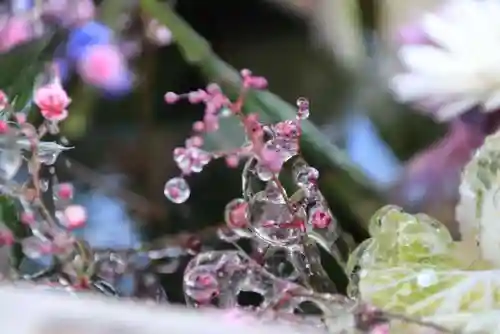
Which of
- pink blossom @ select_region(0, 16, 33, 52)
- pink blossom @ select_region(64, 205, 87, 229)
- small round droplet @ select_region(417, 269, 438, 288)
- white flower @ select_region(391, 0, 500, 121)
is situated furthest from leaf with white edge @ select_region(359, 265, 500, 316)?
pink blossom @ select_region(0, 16, 33, 52)

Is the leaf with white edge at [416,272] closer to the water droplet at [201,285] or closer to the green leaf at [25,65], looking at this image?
the water droplet at [201,285]

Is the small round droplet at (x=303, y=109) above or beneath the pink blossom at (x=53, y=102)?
above

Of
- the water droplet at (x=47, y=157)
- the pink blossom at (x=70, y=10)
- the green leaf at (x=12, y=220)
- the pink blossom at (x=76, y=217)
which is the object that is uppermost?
the pink blossom at (x=70, y=10)

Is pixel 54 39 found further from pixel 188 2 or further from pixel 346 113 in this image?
pixel 346 113

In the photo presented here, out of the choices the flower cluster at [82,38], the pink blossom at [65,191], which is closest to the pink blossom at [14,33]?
the flower cluster at [82,38]

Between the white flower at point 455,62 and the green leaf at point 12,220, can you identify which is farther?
the green leaf at point 12,220

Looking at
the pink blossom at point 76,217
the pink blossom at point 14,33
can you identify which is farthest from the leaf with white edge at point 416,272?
the pink blossom at point 14,33

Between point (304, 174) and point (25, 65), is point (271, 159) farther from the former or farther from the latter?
point (25, 65)

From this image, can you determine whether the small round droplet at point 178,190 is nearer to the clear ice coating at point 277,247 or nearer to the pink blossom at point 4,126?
the clear ice coating at point 277,247

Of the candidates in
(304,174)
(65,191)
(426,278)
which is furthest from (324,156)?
(65,191)
